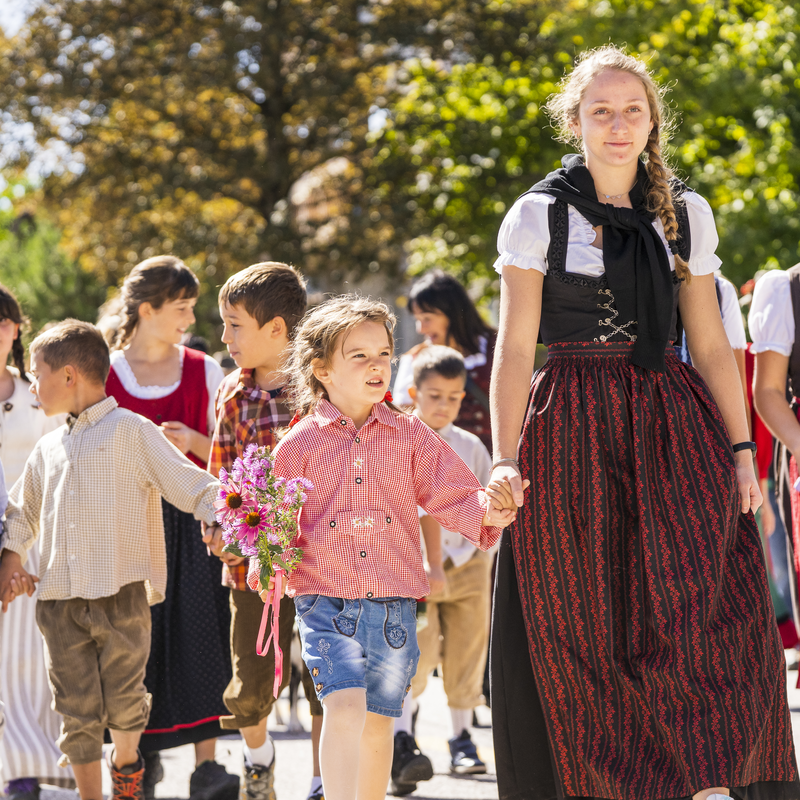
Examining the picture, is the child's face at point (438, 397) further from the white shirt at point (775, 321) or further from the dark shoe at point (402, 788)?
the dark shoe at point (402, 788)

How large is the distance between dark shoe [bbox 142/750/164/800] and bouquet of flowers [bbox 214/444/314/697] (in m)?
1.83

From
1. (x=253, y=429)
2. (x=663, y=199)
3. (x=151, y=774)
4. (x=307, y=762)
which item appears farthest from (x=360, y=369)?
(x=307, y=762)

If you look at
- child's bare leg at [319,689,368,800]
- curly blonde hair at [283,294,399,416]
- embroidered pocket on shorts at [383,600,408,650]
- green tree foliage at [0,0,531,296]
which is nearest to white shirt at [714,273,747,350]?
curly blonde hair at [283,294,399,416]

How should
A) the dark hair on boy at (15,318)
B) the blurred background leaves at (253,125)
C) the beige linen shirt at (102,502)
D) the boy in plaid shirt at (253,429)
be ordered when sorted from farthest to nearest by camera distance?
the blurred background leaves at (253,125) → the dark hair on boy at (15,318) → the boy in plaid shirt at (253,429) → the beige linen shirt at (102,502)

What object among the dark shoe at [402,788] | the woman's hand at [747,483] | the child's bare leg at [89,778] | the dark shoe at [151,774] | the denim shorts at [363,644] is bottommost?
the dark shoe at [402,788]

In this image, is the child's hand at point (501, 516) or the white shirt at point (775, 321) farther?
the white shirt at point (775, 321)

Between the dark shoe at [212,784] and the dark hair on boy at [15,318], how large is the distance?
1.80 meters

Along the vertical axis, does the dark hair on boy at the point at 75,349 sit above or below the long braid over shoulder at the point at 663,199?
below

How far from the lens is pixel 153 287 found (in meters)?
4.92

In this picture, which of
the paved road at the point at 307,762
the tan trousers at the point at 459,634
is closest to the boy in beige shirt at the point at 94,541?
the paved road at the point at 307,762

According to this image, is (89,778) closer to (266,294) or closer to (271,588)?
(271,588)

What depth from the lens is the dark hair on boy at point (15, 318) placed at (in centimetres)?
489

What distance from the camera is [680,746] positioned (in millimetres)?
3264

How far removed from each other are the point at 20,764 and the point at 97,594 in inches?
38.9
